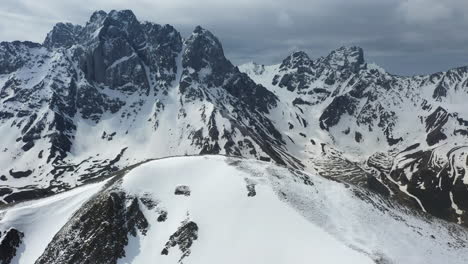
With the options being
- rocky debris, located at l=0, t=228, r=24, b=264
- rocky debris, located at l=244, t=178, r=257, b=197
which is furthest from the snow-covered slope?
rocky debris, located at l=0, t=228, r=24, b=264

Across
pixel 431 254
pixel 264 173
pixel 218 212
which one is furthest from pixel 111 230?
pixel 431 254

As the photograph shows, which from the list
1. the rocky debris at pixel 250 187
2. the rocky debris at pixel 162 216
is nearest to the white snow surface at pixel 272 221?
the rocky debris at pixel 250 187

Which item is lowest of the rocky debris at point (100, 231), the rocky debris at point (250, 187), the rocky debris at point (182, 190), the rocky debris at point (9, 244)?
the rocky debris at point (9, 244)

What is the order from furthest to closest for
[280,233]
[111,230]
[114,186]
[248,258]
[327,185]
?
[327,185] → [114,186] → [111,230] → [280,233] → [248,258]

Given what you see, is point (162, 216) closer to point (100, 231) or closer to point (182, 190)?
point (182, 190)

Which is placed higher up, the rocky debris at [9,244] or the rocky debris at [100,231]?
the rocky debris at [100,231]

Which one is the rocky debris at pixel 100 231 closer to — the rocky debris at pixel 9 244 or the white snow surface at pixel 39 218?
the white snow surface at pixel 39 218

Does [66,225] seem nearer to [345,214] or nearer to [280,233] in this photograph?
[280,233]
